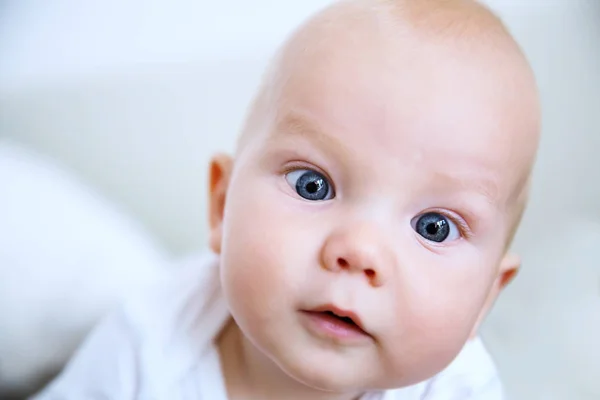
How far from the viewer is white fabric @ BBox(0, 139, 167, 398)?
3.18 ft

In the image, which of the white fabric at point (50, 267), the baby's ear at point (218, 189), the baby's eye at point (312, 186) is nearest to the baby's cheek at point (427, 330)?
the baby's eye at point (312, 186)

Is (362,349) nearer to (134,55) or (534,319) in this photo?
(534,319)

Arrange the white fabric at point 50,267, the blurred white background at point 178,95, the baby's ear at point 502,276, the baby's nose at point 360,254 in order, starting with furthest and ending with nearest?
the blurred white background at point 178,95 → the white fabric at point 50,267 → the baby's ear at point 502,276 → the baby's nose at point 360,254

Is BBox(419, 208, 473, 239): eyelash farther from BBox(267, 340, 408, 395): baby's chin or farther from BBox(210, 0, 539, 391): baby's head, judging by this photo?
BBox(267, 340, 408, 395): baby's chin

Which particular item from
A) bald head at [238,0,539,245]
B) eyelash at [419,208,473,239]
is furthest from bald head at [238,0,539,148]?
eyelash at [419,208,473,239]

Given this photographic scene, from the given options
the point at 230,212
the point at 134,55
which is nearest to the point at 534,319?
the point at 230,212

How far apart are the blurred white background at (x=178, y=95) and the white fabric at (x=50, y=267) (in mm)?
238

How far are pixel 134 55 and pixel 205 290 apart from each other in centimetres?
71

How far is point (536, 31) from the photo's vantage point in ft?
4.72

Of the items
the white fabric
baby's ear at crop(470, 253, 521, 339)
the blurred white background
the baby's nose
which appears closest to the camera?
the baby's nose

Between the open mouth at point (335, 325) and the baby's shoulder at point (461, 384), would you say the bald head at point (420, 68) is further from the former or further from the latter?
the baby's shoulder at point (461, 384)

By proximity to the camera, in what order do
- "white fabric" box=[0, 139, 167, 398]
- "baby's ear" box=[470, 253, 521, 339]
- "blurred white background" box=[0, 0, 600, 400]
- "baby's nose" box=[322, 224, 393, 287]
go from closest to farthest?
1. "baby's nose" box=[322, 224, 393, 287]
2. "baby's ear" box=[470, 253, 521, 339]
3. "white fabric" box=[0, 139, 167, 398]
4. "blurred white background" box=[0, 0, 600, 400]

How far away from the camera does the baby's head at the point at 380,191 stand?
62 centimetres

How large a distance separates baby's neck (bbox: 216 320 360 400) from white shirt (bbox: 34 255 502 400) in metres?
0.01
